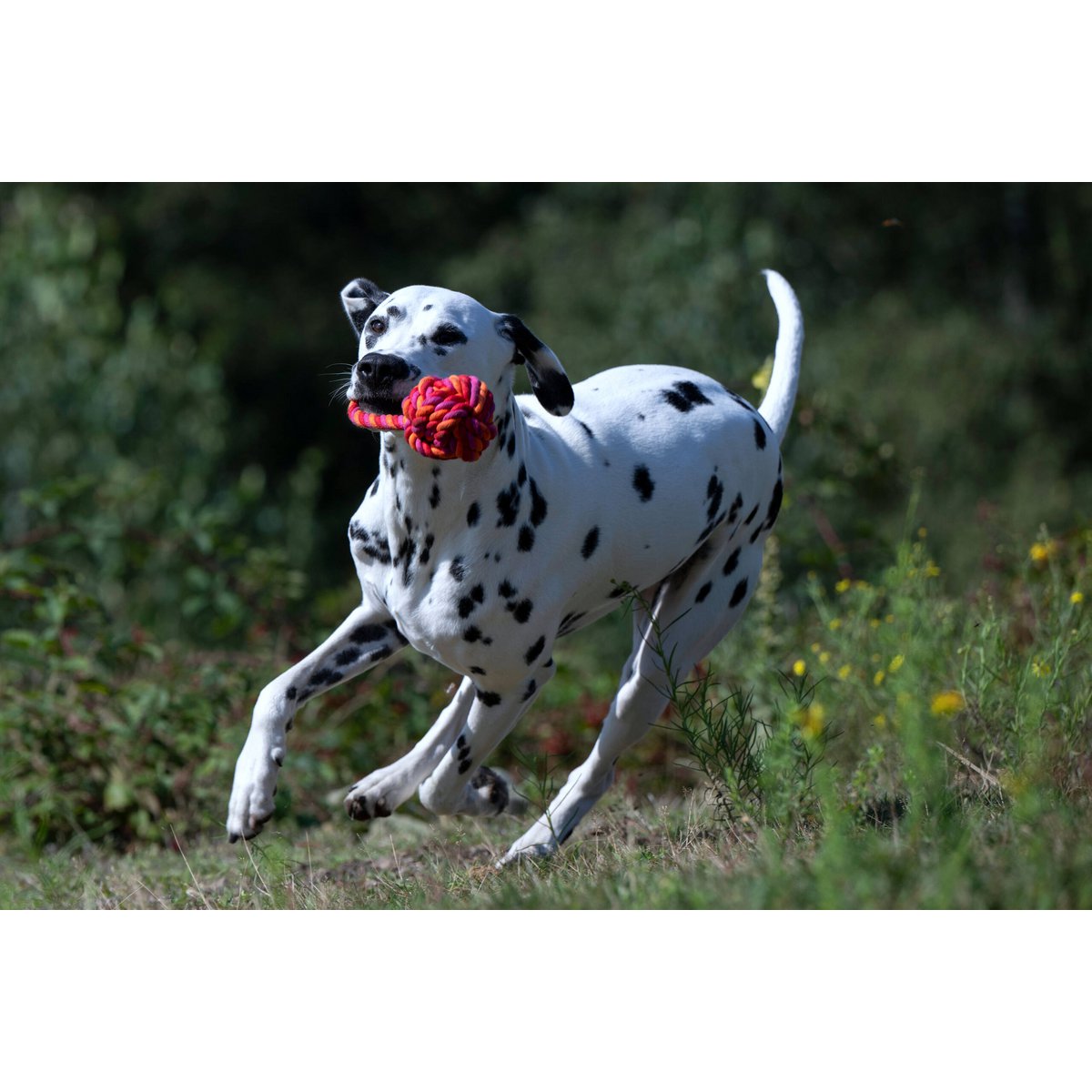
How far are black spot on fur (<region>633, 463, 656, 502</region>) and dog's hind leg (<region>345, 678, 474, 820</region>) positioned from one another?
928 mm

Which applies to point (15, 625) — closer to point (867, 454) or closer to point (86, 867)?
point (86, 867)

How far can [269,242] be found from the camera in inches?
879

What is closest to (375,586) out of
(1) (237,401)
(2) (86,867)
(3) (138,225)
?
(2) (86,867)

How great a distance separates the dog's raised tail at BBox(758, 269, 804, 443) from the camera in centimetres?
595

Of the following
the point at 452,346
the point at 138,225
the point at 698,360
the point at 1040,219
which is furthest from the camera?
the point at 138,225

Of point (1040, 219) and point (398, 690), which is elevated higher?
point (1040, 219)

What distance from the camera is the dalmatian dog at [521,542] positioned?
15.1 ft

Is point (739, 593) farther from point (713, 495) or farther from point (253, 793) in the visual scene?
point (253, 793)

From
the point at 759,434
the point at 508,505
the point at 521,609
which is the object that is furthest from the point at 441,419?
the point at 759,434

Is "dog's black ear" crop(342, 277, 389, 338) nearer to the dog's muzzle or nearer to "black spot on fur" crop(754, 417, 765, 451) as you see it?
the dog's muzzle

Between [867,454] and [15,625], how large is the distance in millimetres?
4936

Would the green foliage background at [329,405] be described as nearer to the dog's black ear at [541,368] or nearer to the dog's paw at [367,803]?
the dog's paw at [367,803]

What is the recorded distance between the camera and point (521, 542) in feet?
15.4

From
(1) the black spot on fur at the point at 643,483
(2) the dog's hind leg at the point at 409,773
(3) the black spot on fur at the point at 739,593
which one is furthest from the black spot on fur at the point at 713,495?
(2) the dog's hind leg at the point at 409,773
